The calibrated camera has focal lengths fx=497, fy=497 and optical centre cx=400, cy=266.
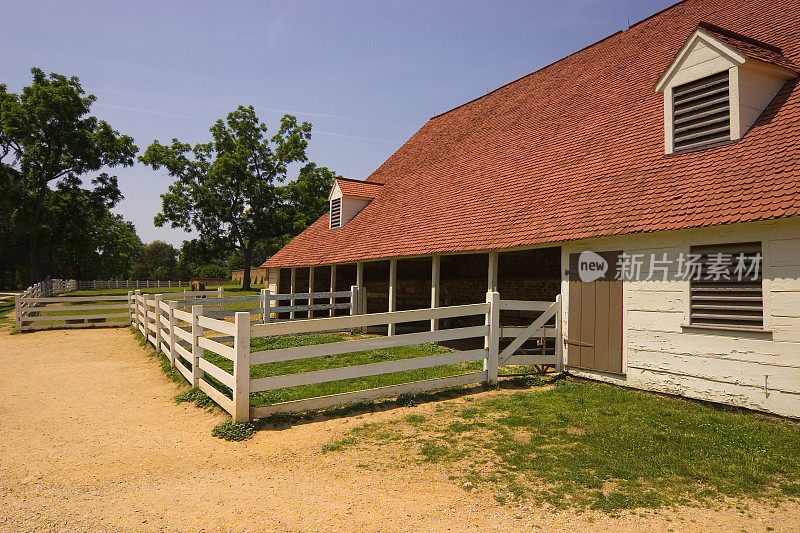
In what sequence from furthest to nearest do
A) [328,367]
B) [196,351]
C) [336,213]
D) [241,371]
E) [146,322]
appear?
1. [336,213]
2. [146,322]
3. [328,367]
4. [196,351]
5. [241,371]

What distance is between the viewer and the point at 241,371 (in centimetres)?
631

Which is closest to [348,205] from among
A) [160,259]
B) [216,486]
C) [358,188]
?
[358,188]

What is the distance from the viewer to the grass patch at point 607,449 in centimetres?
439

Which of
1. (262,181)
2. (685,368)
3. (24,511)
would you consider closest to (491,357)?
(685,368)

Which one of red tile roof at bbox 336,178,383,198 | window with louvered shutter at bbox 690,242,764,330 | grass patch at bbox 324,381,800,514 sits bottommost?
grass patch at bbox 324,381,800,514

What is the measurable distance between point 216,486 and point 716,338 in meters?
6.68

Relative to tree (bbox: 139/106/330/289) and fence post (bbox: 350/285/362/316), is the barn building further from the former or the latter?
tree (bbox: 139/106/330/289)

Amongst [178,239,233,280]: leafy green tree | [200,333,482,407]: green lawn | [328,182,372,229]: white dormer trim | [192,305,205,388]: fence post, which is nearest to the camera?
[200,333,482,407]: green lawn

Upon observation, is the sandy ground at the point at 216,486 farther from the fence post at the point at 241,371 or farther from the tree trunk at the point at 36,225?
the tree trunk at the point at 36,225

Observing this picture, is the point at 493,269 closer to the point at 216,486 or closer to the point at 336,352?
the point at 336,352

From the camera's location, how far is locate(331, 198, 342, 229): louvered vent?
19266mm

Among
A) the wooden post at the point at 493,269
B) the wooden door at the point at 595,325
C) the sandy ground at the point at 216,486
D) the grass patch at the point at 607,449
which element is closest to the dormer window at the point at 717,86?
the wooden door at the point at 595,325

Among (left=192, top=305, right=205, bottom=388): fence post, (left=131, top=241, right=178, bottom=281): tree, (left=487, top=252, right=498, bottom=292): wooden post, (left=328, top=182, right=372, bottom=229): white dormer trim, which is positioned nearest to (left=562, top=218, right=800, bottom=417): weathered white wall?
(left=487, top=252, right=498, bottom=292): wooden post

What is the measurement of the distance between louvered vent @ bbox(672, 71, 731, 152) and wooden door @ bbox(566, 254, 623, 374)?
2.76 metres
